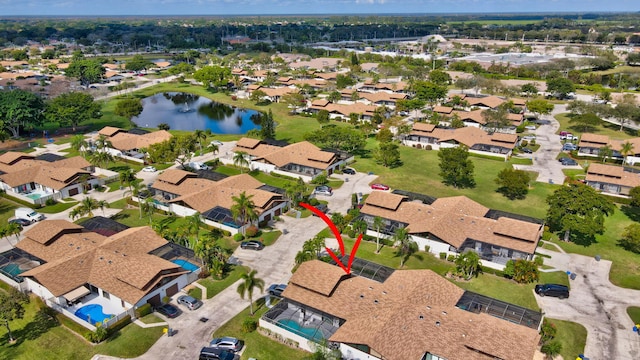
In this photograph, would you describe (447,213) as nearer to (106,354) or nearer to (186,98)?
(106,354)

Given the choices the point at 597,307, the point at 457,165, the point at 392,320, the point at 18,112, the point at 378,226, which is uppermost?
the point at 18,112

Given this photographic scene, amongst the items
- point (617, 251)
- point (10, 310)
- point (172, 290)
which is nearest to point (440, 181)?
point (617, 251)

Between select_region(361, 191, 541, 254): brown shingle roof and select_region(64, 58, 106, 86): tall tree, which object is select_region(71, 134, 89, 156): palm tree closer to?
select_region(361, 191, 541, 254): brown shingle roof

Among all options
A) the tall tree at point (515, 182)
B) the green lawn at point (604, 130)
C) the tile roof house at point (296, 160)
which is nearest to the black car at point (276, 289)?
the tile roof house at point (296, 160)

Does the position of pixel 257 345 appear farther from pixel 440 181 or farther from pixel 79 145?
pixel 79 145

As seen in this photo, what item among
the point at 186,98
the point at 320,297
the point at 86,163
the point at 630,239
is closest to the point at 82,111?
the point at 86,163

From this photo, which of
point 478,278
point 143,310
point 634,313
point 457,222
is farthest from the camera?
point 457,222
